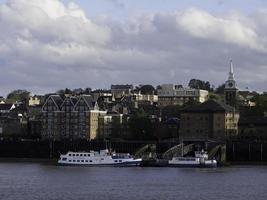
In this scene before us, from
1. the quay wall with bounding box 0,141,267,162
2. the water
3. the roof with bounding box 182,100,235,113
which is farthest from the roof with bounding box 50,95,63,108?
the water

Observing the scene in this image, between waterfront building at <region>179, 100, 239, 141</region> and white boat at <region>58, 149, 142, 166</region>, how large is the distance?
39.8m

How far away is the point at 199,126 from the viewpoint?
561 feet

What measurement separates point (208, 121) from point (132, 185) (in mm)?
85115

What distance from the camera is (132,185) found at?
8581cm

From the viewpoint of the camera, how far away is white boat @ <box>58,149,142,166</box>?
423 ft

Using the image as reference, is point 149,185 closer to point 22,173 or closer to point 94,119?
point 22,173

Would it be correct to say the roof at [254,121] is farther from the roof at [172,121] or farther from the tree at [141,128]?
the tree at [141,128]

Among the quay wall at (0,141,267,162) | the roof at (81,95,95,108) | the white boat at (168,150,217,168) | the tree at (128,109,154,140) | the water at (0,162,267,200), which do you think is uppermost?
the roof at (81,95,95,108)

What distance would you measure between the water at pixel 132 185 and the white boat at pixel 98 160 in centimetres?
1868

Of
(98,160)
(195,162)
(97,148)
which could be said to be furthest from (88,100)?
(195,162)

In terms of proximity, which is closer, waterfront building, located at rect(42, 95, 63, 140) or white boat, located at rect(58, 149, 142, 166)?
white boat, located at rect(58, 149, 142, 166)

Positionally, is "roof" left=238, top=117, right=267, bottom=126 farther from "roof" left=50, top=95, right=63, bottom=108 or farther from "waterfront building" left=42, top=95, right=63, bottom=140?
"roof" left=50, top=95, right=63, bottom=108

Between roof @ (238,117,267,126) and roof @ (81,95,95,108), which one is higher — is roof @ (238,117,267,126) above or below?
below

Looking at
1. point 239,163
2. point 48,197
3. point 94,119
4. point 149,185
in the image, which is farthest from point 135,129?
point 48,197
